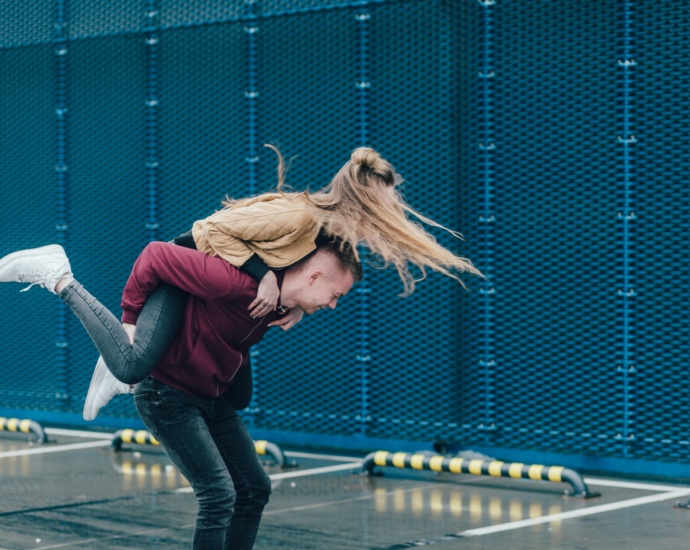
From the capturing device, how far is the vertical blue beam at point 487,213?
949 cm

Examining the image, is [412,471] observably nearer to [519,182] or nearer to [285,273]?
[519,182]

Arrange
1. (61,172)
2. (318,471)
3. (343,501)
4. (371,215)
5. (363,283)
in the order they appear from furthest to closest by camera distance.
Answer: (61,172), (363,283), (318,471), (343,501), (371,215)

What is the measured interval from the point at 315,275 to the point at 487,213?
198 inches

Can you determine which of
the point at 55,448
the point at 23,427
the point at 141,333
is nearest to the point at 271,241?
the point at 141,333

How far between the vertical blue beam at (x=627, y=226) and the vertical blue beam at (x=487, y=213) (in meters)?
1.05

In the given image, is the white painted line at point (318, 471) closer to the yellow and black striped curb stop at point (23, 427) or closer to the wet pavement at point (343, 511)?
the wet pavement at point (343, 511)

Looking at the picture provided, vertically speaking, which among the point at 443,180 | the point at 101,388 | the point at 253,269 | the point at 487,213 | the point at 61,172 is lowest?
the point at 101,388

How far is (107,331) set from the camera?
446cm

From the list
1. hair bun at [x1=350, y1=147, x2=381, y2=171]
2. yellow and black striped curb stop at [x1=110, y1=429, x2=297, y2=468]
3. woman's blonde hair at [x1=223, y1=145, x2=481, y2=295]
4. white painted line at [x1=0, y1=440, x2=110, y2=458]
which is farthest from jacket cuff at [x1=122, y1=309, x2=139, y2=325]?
white painted line at [x1=0, y1=440, x2=110, y2=458]

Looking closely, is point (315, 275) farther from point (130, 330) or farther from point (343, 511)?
point (343, 511)

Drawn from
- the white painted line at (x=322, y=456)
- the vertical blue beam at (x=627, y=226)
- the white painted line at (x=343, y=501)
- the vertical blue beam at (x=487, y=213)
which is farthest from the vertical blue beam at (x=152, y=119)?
the vertical blue beam at (x=627, y=226)

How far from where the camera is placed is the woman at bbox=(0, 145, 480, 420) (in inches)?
176

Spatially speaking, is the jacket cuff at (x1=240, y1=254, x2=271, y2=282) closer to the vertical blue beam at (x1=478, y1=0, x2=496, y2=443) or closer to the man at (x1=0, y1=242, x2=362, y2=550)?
the man at (x1=0, y1=242, x2=362, y2=550)

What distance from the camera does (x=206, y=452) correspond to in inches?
181
